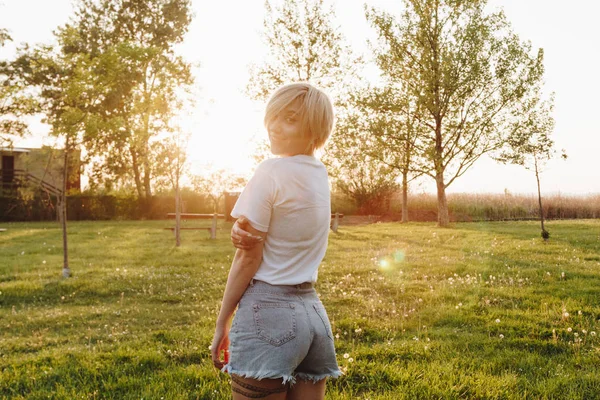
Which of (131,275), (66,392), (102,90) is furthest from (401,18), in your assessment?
(66,392)

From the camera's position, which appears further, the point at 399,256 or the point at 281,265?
the point at 399,256

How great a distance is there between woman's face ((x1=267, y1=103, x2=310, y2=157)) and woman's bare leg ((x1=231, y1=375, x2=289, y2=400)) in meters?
1.08

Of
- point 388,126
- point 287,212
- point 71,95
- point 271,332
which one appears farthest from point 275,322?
point 388,126

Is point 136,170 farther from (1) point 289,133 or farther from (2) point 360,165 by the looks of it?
(1) point 289,133

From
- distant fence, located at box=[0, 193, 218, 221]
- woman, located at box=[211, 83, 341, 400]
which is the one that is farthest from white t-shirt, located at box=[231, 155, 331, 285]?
distant fence, located at box=[0, 193, 218, 221]

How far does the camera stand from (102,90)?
13.5 meters

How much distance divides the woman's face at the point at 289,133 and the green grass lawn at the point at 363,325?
128 inches

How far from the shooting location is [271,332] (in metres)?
2.35

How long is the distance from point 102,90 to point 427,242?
1238 centimetres

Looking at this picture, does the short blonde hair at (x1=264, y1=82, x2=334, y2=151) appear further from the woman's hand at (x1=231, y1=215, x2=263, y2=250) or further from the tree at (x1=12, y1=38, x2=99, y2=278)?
the tree at (x1=12, y1=38, x2=99, y2=278)

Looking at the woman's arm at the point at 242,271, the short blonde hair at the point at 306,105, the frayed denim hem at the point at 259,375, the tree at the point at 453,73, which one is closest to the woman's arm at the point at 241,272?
the woman's arm at the point at 242,271

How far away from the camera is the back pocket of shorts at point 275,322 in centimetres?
235

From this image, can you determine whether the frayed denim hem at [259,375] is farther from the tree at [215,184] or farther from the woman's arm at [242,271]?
the tree at [215,184]

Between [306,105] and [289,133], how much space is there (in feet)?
0.52
